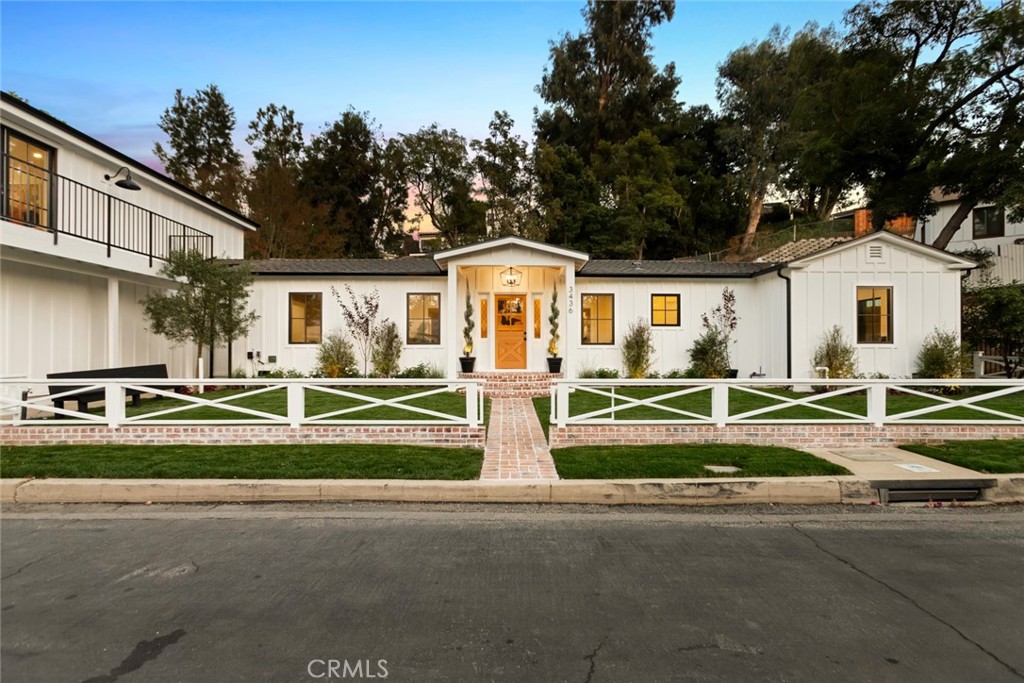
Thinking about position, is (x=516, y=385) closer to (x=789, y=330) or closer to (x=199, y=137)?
(x=789, y=330)

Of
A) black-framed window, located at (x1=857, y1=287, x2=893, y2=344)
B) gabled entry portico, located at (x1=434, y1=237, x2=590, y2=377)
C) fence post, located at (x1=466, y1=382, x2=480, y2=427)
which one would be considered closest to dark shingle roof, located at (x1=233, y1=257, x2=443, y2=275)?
gabled entry portico, located at (x1=434, y1=237, x2=590, y2=377)

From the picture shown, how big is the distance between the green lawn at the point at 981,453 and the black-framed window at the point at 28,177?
50.0ft

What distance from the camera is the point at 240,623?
11.3 ft

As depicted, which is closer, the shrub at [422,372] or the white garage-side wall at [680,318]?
the shrub at [422,372]

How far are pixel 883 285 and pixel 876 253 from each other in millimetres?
837

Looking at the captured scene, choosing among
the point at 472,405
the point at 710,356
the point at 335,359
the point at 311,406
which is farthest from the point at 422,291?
the point at 472,405

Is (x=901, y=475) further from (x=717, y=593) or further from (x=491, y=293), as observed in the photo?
(x=491, y=293)

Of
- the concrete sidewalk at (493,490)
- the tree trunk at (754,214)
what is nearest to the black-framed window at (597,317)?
the concrete sidewalk at (493,490)

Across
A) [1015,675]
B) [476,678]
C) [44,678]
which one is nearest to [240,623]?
[44,678]

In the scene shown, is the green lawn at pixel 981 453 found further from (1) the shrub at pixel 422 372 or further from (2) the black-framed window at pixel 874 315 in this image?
(1) the shrub at pixel 422 372

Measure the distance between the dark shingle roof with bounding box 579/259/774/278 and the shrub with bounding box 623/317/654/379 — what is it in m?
1.54

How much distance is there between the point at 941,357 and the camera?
1421 cm

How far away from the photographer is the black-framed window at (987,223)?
2729 cm

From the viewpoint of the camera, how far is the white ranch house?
11531 millimetres
